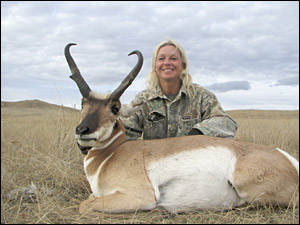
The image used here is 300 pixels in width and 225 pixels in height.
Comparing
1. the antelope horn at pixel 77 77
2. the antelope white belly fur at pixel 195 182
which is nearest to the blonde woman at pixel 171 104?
the antelope horn at pixel 77 77

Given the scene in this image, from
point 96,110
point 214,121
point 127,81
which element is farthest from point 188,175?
point 214,121

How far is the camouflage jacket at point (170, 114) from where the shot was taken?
20.9 feet

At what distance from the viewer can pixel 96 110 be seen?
4.14 metres

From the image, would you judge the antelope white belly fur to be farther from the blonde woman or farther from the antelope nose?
the blonde woman

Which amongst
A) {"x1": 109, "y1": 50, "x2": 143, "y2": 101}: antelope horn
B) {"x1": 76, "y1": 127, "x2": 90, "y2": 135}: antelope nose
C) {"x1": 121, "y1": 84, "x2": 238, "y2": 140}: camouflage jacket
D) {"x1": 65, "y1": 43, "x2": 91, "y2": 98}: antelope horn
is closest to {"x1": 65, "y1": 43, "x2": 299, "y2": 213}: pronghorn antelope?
{"x1": 76, "y1": 127, "x2": 90, "y2": 135}: antelope nose

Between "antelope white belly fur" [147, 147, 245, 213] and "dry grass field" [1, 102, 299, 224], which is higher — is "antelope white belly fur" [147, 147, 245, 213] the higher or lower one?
the higher one

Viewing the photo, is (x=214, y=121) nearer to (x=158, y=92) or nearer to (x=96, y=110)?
(x=158, y=92)

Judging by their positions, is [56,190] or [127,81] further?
[56,190]

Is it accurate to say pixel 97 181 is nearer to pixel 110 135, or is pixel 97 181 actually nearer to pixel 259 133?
pixel 110 135

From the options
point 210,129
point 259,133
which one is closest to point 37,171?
point 210,129

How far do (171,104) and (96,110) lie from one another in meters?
2.67

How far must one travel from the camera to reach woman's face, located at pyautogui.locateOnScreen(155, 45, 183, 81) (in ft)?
21.1

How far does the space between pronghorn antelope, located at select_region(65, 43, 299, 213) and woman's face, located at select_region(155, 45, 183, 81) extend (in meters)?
2.59

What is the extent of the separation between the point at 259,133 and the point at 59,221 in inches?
372
